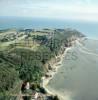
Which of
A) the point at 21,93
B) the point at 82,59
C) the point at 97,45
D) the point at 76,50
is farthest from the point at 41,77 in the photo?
the point at 97,45

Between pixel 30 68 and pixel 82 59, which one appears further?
pixel 82 59

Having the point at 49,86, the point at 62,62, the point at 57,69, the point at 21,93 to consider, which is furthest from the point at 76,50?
the point at 21,93

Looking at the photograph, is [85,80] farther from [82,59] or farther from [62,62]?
[82,59]

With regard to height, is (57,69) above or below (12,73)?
below

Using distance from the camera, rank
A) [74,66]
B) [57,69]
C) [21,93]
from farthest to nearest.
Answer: [74,66] → [57,69] → [21,93]

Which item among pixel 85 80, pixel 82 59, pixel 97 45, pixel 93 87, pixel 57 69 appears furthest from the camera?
pixel 97 45

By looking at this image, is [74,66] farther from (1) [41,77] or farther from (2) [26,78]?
(2) [26,78]
